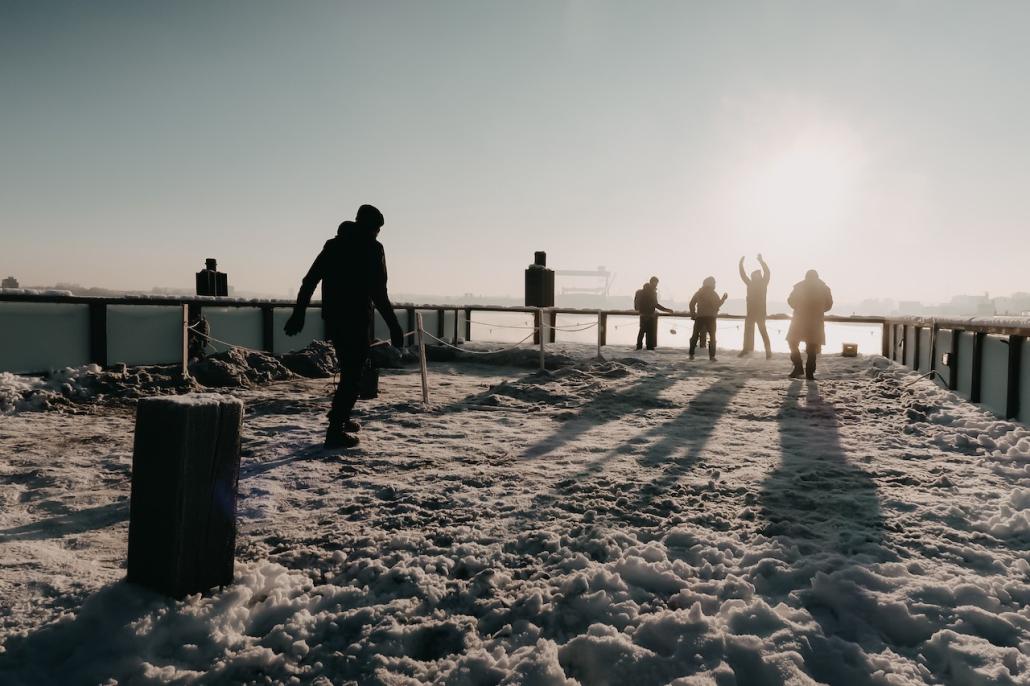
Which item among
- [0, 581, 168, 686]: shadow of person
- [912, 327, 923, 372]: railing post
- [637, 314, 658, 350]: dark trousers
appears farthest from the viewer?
[637, 314, 658, 350]: dark trousers

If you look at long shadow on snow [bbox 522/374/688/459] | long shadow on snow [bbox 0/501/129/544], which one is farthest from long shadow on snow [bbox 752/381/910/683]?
long shadow on snow [bbox 0/501/129/544]

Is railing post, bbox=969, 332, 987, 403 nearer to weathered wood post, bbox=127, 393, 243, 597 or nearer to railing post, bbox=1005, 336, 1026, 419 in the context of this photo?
railing post, bbox=1005, 336, 1026, 419

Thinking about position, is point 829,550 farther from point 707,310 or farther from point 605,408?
point 707,310

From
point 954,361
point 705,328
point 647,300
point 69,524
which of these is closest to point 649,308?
point 647,300

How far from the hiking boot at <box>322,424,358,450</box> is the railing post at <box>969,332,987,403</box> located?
7.40m

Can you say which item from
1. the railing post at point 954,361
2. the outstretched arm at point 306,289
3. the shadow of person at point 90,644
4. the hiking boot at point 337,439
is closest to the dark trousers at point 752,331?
the railing post at point 954,361

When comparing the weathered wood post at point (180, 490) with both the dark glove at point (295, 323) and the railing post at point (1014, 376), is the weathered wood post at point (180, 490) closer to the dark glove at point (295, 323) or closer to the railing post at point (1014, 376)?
the dark glove at point (295, 323)

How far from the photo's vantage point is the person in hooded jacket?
13992 mm

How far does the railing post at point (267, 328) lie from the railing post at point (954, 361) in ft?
38.7

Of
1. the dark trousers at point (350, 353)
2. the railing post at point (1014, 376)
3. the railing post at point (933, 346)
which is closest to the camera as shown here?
the dark trousers at point (350, 353)

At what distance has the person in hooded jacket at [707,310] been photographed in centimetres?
1399

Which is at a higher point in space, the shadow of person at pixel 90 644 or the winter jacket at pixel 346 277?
the winter jacket at pixel 346 277

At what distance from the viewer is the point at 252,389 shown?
863cm

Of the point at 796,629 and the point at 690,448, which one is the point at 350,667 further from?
the point at 690,448
